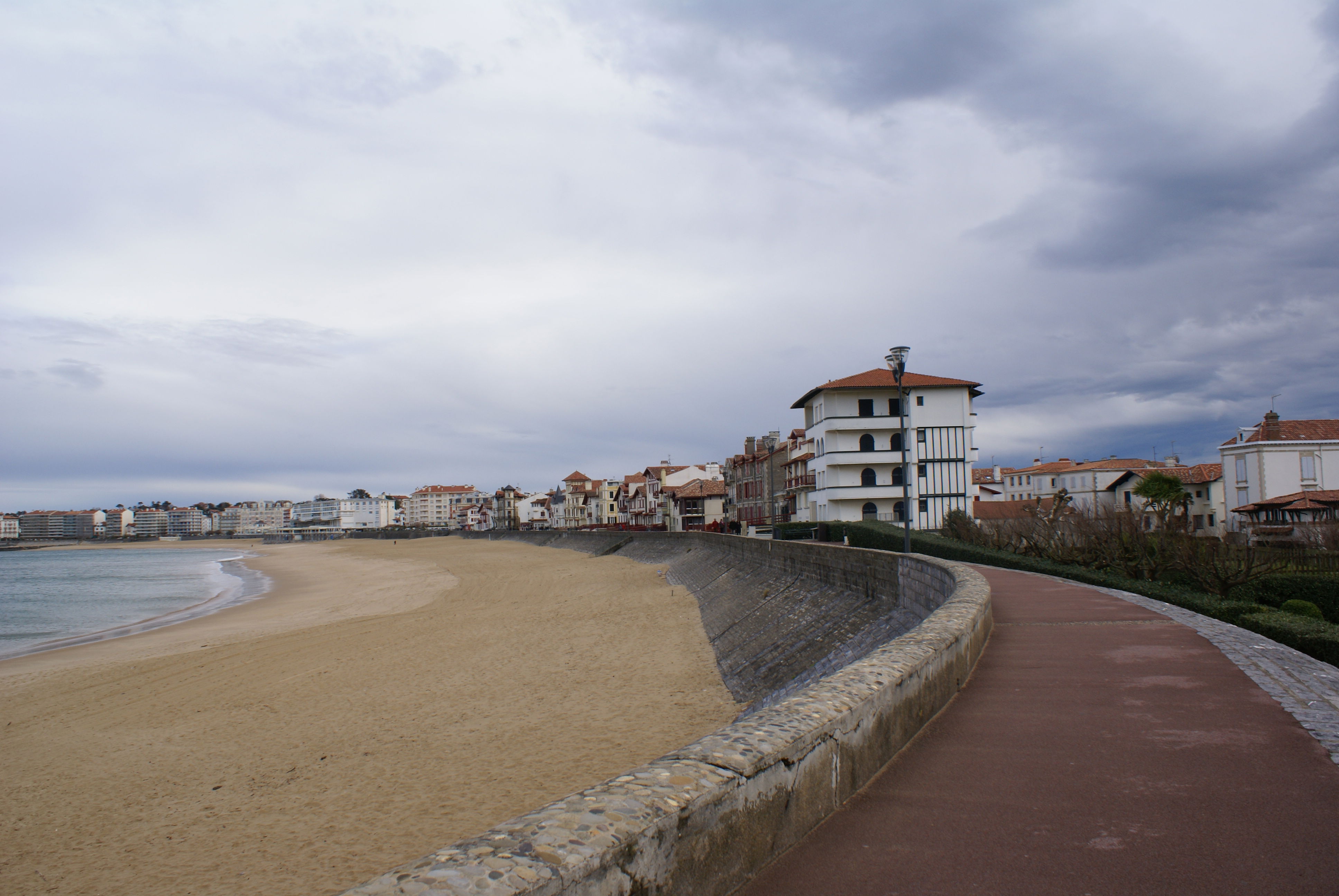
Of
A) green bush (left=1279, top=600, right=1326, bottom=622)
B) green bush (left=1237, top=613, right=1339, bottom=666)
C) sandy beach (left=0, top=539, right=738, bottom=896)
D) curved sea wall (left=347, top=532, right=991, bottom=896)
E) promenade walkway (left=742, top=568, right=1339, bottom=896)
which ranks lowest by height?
sandy beach (left=0, top=539, right=738, bottom=896)

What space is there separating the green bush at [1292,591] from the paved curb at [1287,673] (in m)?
5.45

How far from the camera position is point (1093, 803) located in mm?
3977

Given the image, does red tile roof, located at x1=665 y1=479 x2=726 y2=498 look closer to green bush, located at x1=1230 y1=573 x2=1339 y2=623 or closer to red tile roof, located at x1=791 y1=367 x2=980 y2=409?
red tile roof, located at x1=791 y1=367 x2=980 y2=409

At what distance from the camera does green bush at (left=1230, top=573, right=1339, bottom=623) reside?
47.1 ft

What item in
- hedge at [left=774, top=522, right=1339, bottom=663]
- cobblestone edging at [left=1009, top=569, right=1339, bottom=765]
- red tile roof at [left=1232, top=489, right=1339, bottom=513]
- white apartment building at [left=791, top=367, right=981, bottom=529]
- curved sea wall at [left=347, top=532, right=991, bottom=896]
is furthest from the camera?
white apartment building at [left=791, top=367, right=981, bottom=529]

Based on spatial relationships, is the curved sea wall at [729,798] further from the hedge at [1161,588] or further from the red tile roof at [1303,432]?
the red tile roof at [1303,432]

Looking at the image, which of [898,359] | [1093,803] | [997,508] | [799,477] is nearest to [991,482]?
[997,508]

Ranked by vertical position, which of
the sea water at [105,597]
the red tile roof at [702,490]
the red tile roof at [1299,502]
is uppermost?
the red tile roof at [702,490]

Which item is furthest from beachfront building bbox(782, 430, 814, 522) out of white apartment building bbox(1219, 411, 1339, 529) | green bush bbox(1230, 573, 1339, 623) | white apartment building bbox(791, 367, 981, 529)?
green bush bbox(1230, 573, 1339, 623)

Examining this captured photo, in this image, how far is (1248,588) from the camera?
48.5 feet

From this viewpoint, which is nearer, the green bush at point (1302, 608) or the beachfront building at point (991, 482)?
the green bush at point (1302, 608)

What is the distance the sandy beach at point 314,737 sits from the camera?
777cm

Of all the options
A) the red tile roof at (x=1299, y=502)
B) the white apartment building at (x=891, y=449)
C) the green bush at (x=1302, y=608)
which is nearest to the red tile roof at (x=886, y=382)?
the white apartment building at (x=891, y=449)

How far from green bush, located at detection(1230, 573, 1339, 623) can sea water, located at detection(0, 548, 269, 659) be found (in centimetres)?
3026
